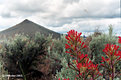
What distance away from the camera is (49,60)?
6613mm

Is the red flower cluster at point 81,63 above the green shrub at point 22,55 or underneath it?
above

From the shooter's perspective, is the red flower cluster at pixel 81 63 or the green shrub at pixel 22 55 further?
the green shrub at pixel 22 55

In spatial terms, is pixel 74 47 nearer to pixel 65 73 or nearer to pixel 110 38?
pixel 65 73

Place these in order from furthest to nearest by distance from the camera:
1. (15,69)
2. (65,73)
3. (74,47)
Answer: (15,69)
(65,73)
(74,47)

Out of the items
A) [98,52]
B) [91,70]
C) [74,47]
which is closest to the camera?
[91,70]

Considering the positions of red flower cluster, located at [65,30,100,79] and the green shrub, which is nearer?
red flower cluster, located at [65,30,100,79]

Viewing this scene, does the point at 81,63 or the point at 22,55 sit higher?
the point at 81,63

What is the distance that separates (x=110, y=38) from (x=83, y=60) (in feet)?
19.7

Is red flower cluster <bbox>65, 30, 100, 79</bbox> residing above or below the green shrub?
above

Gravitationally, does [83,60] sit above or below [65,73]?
above

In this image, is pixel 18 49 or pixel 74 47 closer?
pixel 74 47

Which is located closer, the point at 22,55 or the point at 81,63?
the point at 81,63

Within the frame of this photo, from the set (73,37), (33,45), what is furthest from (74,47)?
(33,45)

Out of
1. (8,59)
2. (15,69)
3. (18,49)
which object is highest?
(18,49)
